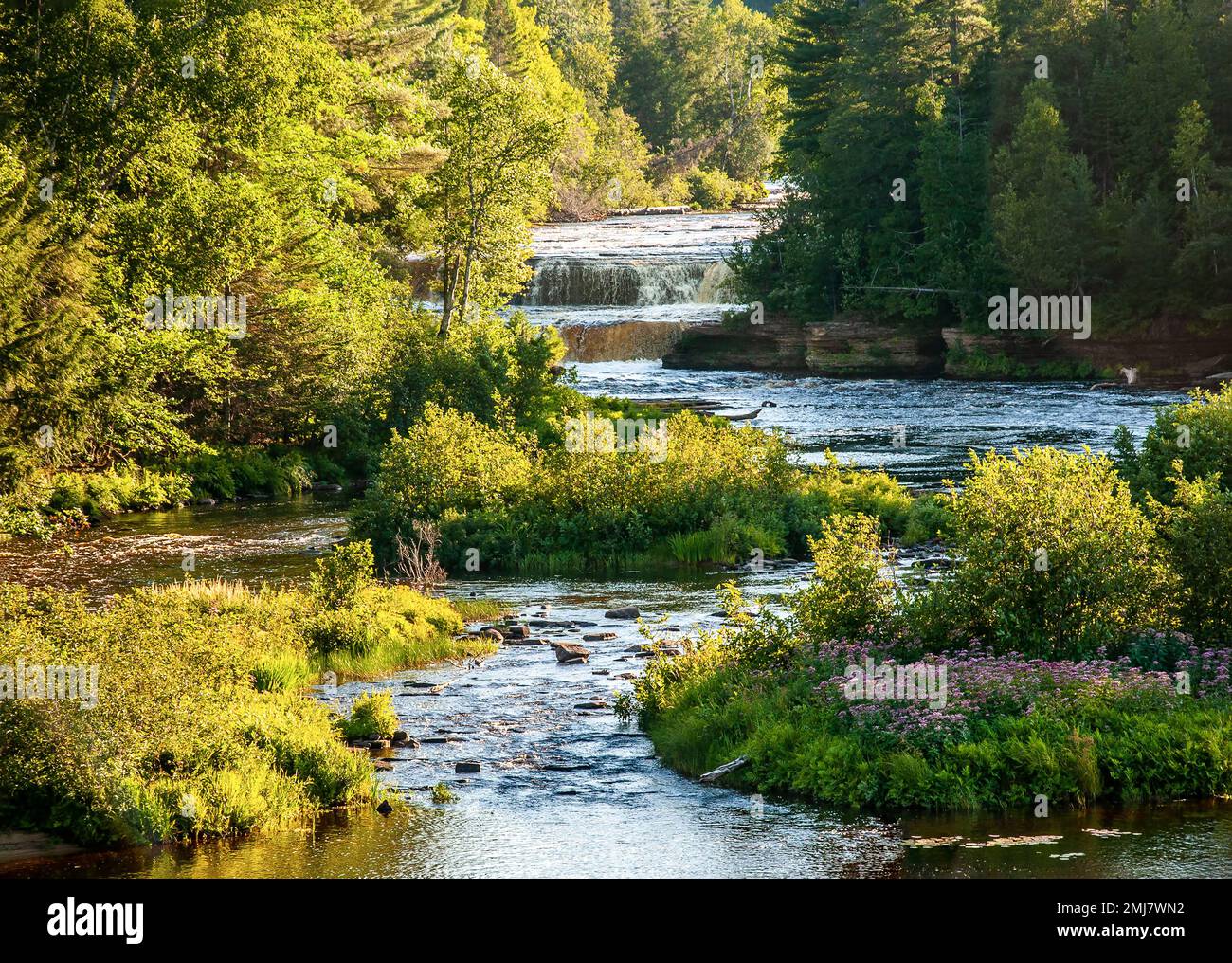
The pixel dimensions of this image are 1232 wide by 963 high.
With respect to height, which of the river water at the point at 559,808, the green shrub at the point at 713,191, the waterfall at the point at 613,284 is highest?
the green shrub at the point at 713,191

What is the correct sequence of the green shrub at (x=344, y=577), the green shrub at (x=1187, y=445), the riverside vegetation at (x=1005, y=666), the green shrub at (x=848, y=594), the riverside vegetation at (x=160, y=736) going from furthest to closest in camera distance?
the green shrub at (x=344, y=577)
the green shrub at (x=1187, y=445)
the green shrub at (x=848, y=594)
the riverside vegetation at (x=1005, y=666)
the riverside vegetation at (x=160, y=736)

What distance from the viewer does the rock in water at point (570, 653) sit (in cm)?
2112

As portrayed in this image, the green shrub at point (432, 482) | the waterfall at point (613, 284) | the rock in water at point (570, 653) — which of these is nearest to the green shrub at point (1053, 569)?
the rock in water at point (570, 653)

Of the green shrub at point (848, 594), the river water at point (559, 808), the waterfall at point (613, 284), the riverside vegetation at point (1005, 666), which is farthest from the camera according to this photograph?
the waterfall at point (613, 284)

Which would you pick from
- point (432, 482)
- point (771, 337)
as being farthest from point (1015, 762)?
point (771, 337)

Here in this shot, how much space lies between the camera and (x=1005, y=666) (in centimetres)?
1630

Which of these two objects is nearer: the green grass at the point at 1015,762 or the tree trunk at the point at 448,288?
the green grass at the point at 1015,762

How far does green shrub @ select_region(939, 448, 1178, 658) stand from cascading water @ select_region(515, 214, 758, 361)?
50.5 meters

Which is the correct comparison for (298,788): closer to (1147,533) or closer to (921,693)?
(921,693)

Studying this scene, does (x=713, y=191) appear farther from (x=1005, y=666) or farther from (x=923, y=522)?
(x=1005, y=666)

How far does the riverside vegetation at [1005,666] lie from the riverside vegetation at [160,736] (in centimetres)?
399

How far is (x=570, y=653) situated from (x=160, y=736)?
24.9ft

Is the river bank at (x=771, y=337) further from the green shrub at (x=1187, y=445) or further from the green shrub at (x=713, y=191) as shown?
the green shrub at (x=1187, y=445)

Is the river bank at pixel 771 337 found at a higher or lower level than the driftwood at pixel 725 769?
higher
